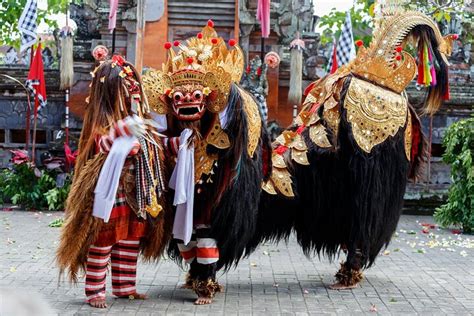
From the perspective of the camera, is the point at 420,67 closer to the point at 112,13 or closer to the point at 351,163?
the point at 351,163

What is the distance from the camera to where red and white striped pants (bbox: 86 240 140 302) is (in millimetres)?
5758

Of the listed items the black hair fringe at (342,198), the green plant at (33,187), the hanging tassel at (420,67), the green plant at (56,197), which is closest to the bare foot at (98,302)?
the black hair fringe at (342,198)

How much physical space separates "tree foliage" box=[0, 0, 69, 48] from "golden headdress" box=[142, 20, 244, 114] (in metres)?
11.7

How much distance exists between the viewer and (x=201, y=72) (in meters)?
5.99

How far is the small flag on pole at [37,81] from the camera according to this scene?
43.0ft

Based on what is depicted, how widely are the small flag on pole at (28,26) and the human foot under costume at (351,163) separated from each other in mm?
7556

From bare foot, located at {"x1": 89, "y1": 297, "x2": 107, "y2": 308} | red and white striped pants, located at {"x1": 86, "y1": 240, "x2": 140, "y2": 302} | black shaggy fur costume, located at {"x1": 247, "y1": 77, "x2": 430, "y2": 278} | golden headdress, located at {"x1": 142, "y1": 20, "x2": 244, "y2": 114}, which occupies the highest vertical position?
golden headdress, located at {"x1": 142, "y1": 20, "x2": 244, "y2": 114}

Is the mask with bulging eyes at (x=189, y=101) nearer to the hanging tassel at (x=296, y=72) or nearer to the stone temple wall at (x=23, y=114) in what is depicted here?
the hanging tassel at (x=296, y=72)

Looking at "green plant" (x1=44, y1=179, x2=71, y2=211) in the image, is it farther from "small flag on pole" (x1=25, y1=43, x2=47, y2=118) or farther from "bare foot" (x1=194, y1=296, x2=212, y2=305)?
"bare foot" (x1=194, y1=296, x2=212, y2=305)

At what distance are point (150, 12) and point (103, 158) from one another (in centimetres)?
902

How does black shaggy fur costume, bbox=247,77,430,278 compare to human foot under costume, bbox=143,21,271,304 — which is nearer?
human foot under costume, bbox=143,21,271,304

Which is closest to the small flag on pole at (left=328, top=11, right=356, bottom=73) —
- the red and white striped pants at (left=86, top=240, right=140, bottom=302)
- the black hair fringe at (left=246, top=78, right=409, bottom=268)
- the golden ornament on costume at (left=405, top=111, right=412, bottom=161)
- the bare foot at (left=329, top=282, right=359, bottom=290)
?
the golden ornament on costume at (left=405, top=111, right=412, bottom=161)

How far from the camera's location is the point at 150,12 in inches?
563

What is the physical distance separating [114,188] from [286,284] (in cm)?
222
